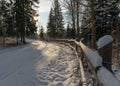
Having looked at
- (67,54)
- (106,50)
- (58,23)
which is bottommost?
(67,54)

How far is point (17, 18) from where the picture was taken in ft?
185

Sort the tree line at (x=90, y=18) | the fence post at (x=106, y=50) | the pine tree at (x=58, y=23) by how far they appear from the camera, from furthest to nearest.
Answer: the pine tree at (x=58, y=23) → the tree line at (x=90, y=18) → the fence post at (x=106, y=50)

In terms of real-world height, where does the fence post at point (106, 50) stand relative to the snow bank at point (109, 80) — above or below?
above

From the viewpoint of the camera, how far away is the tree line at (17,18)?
185 feet

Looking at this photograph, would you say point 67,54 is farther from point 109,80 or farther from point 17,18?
point 17,18

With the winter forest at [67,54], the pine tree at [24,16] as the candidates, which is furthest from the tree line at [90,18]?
the pine tree at [24,16]

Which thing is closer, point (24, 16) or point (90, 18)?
point (90, 18)

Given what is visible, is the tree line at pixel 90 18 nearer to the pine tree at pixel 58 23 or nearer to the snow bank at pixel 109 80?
the pine tree at pixel 58 23

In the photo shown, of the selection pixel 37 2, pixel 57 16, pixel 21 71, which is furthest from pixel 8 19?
pixel 21 71

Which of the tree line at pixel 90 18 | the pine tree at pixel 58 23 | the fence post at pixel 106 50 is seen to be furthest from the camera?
the pine tree at pixel 58 23

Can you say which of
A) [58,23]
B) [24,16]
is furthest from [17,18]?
[58,23]

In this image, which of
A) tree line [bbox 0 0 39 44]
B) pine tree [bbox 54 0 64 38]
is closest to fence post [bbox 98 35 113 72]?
tree line [bbox 0 0 39 44]

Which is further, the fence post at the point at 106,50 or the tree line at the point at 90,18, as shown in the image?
the tree line at the point at 90,18

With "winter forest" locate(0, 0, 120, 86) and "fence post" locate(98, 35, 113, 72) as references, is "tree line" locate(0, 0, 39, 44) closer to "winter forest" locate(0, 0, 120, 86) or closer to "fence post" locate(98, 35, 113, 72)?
"winter forest" locate(0, 0, 120, 86)
